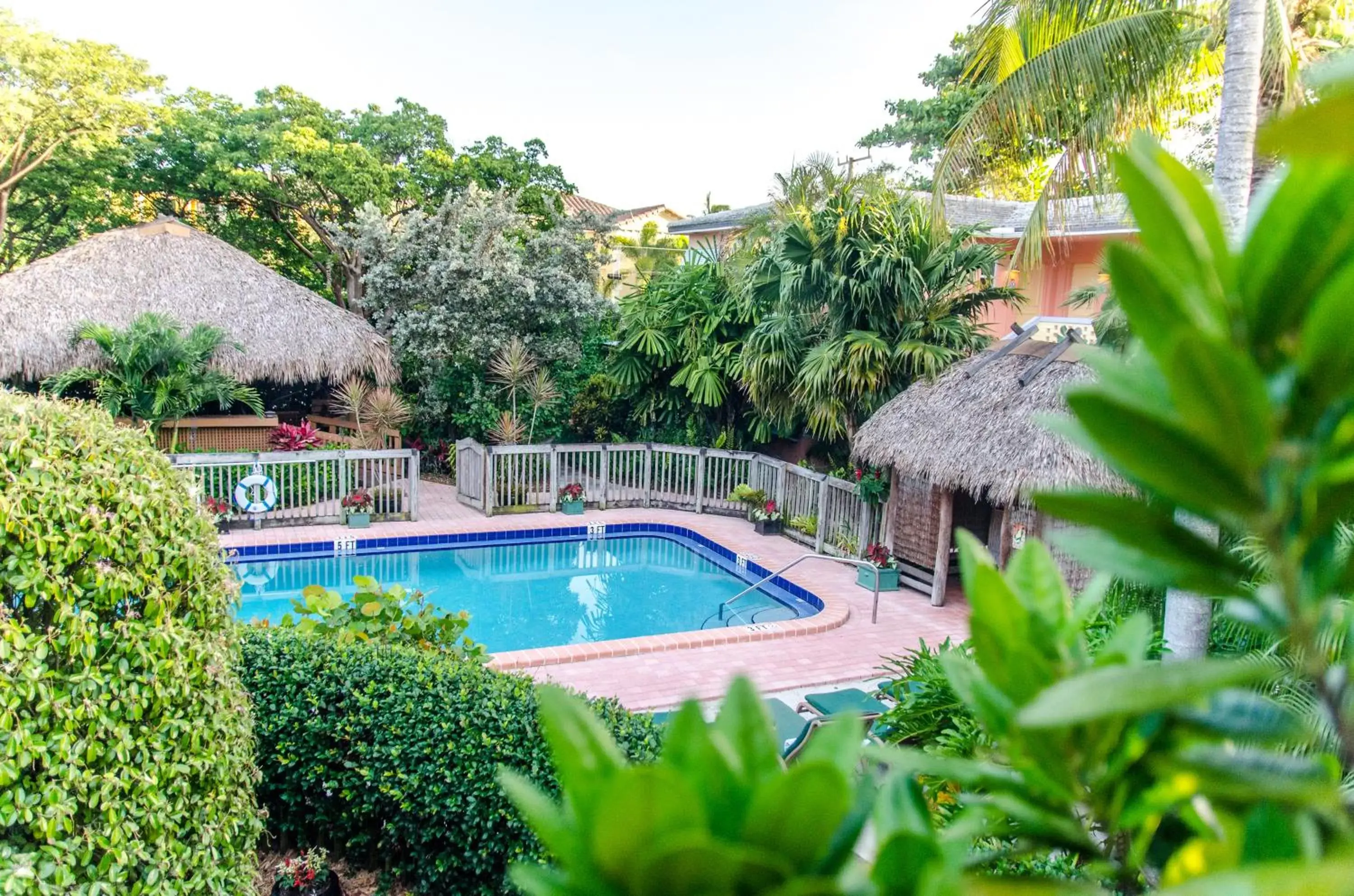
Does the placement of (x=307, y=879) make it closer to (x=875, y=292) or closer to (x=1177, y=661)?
(x=1177, y=661)

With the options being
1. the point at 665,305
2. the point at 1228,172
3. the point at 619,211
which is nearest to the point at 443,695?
the point at 1228,172

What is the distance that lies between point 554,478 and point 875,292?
5881 mm

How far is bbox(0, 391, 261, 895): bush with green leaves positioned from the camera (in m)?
2.73

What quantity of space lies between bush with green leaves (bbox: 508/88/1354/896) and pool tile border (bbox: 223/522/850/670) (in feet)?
13.0

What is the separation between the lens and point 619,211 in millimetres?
18266

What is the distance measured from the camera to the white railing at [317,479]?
468 inches

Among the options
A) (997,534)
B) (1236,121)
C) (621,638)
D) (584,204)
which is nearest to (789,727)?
(621,638)

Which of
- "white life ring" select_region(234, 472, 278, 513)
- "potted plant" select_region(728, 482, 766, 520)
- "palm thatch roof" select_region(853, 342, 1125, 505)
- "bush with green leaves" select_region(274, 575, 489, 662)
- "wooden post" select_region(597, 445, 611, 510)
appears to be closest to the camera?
"bush with green leaves" select_region(274, 575, 489, 662)

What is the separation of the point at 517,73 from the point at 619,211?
39.2 feet

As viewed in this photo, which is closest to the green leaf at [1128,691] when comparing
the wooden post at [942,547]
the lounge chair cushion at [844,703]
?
the lounge chair cushion at [844,703]

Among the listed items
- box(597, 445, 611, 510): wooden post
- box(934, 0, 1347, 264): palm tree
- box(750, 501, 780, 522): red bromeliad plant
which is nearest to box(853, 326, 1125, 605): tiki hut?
box(934, 0, 1347, 264): palm tree

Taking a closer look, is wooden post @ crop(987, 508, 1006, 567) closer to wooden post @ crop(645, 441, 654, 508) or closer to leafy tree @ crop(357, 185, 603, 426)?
wooden post @ crop(645, 441, 654, 508)

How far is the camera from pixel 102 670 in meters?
2.87

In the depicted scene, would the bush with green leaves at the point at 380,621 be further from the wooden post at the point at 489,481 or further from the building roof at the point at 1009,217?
the wooden post at the point at 489,481
